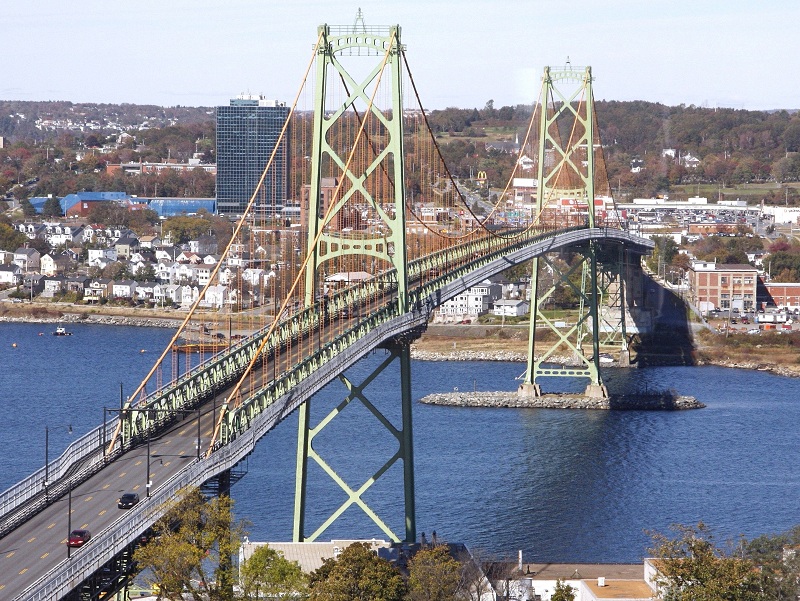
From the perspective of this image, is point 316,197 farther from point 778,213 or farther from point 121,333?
point 778,213

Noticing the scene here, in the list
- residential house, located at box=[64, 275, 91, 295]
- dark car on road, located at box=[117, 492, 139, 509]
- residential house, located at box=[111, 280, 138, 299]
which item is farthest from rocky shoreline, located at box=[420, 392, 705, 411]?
residential house, located at box=[64, 275, 91, 295]

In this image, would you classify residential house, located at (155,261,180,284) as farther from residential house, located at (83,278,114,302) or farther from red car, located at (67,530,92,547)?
red car, located at (67,530,92,547)

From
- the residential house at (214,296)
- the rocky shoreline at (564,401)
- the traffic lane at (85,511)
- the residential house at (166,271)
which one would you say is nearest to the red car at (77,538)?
the traffic lane at (85,511)

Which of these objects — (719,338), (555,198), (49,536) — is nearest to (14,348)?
(555,198)

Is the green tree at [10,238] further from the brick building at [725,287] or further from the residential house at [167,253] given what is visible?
the brick building at [725,287]

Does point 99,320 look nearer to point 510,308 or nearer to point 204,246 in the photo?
point 204,246
